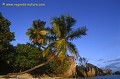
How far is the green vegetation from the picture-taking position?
95.2 feet

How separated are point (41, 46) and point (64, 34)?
97.4ft

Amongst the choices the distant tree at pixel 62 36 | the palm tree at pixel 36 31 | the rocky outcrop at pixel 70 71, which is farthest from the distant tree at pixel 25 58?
the distant tree at pixel 62 36

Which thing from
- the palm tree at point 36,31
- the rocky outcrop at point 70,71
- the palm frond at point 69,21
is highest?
the palm tree at point 36,31

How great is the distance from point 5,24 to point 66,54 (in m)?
15.6

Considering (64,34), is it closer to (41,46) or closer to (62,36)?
(62,36)

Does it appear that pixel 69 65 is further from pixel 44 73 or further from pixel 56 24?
pixel 56 24

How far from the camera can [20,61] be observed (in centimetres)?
4762

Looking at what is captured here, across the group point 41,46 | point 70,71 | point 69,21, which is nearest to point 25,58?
point 41,46

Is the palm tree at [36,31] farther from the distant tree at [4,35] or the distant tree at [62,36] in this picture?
the distant tree at [62,36]

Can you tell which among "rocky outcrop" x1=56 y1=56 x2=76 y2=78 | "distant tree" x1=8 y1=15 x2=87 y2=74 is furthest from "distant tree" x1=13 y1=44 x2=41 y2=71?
"distant tree" x1=8 y1=15 x2=87 y2=74

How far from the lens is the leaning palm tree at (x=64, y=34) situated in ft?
94.5

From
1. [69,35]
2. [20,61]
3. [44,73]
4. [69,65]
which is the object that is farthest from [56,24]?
[69,65]

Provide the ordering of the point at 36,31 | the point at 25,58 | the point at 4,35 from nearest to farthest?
the point at 4,35
the point at 25,58
the point at 36,31

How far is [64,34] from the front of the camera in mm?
30031
